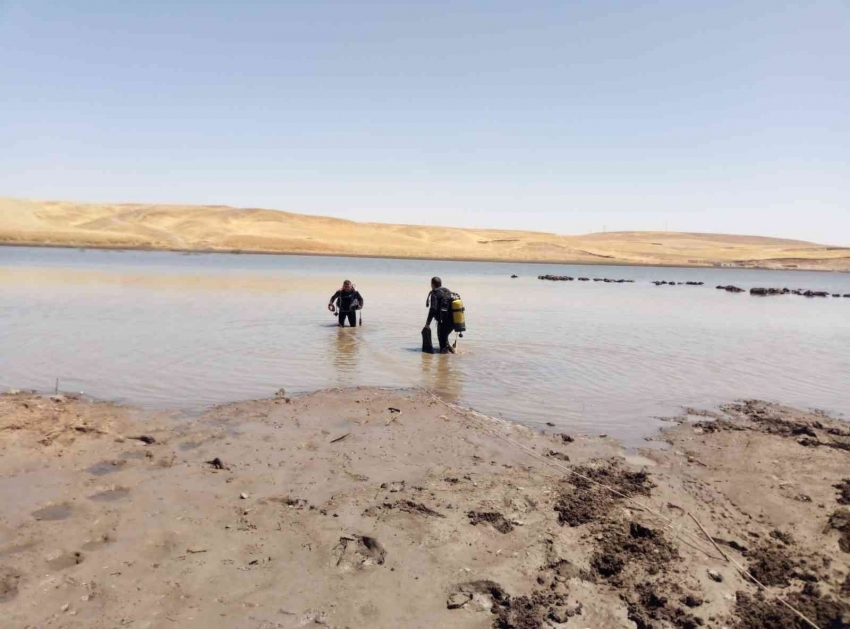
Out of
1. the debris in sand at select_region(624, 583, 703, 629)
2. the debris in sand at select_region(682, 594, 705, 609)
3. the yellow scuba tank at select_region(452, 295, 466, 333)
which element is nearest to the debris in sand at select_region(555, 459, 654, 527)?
the debris in sand at select_region(624, 583, 703, 629)

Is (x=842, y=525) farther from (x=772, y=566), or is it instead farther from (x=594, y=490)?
(x=594, y=490)

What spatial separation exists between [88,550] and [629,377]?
9.08 meters

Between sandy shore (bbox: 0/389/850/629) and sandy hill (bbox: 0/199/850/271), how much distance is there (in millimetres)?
73273

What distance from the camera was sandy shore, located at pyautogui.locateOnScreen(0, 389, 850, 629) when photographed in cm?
377

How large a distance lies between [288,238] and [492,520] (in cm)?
8668

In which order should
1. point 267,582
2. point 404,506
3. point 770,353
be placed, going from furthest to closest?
point 770,353 < point 404,506 < point 267,582

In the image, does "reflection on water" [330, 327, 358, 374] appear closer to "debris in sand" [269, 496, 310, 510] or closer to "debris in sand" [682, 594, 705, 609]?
"debris in sand" [269, 496, 310, 510]

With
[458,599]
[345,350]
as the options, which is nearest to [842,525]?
[458,599]

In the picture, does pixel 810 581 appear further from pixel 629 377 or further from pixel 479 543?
pixel 629 377

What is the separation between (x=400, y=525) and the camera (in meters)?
4.74

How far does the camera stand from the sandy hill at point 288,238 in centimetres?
7881

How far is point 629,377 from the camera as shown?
11156 mm

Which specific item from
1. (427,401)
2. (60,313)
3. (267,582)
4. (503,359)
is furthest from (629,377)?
(60,313)

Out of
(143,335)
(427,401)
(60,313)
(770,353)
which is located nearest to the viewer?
(427,401)
